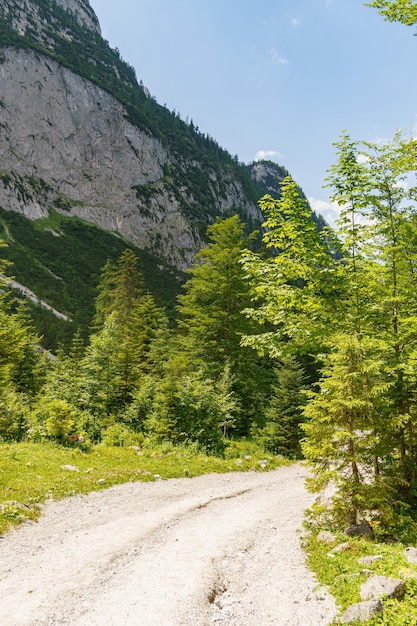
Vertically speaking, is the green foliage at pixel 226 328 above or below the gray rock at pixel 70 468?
above

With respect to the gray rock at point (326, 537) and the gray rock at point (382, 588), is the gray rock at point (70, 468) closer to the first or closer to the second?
the gray rock at point (326, 537)

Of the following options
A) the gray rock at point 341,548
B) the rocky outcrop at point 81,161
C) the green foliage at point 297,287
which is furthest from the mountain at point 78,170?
the gray rock at point 341,548

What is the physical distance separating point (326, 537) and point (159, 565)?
3.86 m

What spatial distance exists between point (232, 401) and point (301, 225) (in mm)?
12453

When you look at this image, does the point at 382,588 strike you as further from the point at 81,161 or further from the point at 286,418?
the point at 81,161

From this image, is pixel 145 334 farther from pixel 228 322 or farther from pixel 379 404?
pixel 379 404

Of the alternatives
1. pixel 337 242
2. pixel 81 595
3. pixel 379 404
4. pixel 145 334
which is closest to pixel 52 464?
pixel 81 595

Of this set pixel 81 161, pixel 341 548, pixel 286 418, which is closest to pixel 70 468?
pixel 341 548

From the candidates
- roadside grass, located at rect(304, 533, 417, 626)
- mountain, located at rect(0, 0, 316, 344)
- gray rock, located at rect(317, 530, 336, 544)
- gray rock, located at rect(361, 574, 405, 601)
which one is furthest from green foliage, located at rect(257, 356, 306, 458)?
mountain, located at rect(0, 0, 316, 344)

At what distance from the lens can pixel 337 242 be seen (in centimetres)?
1038

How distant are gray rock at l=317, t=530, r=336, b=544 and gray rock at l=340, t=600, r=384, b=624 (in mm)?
2992

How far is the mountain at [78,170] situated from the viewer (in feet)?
360

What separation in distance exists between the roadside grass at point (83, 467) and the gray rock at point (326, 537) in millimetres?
6667

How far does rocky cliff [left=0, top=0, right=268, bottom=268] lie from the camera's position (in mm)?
130500
